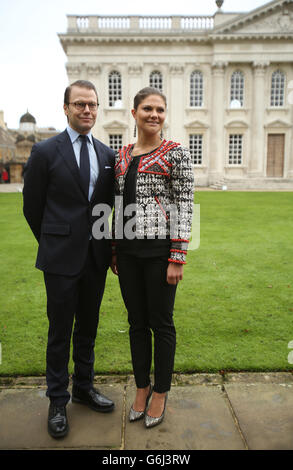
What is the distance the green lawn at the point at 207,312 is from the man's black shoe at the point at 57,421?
721 millimetres

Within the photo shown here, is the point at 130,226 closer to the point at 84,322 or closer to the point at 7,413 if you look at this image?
the point at 84,322

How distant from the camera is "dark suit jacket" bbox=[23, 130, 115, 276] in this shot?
2.62 metres

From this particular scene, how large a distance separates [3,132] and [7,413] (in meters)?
59.3

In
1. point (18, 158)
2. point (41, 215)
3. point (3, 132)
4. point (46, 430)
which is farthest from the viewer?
point (3, 132)

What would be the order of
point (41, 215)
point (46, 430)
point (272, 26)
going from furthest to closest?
1. point (272, 26)
2. point (41, 215)
3. point (46, 430)

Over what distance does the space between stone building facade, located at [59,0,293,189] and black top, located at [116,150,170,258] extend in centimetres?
2942

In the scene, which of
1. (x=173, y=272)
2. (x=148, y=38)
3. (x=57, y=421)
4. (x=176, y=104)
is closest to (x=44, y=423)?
(x=57, y=421)

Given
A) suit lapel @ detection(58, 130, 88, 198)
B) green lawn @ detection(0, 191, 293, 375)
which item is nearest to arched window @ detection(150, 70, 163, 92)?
green lawn @ detection(0, 191, 293, 375)

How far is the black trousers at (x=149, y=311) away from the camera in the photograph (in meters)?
2.62

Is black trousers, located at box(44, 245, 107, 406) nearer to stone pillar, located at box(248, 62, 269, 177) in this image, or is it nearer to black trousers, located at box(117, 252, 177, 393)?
black trousers, located at box(117, 252, 177, 393)

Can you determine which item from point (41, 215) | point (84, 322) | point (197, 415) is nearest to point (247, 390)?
point (197, 415)

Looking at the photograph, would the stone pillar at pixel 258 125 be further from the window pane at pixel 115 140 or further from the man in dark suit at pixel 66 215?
the man in dark suit at pixel 66 215

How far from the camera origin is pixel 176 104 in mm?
32438
